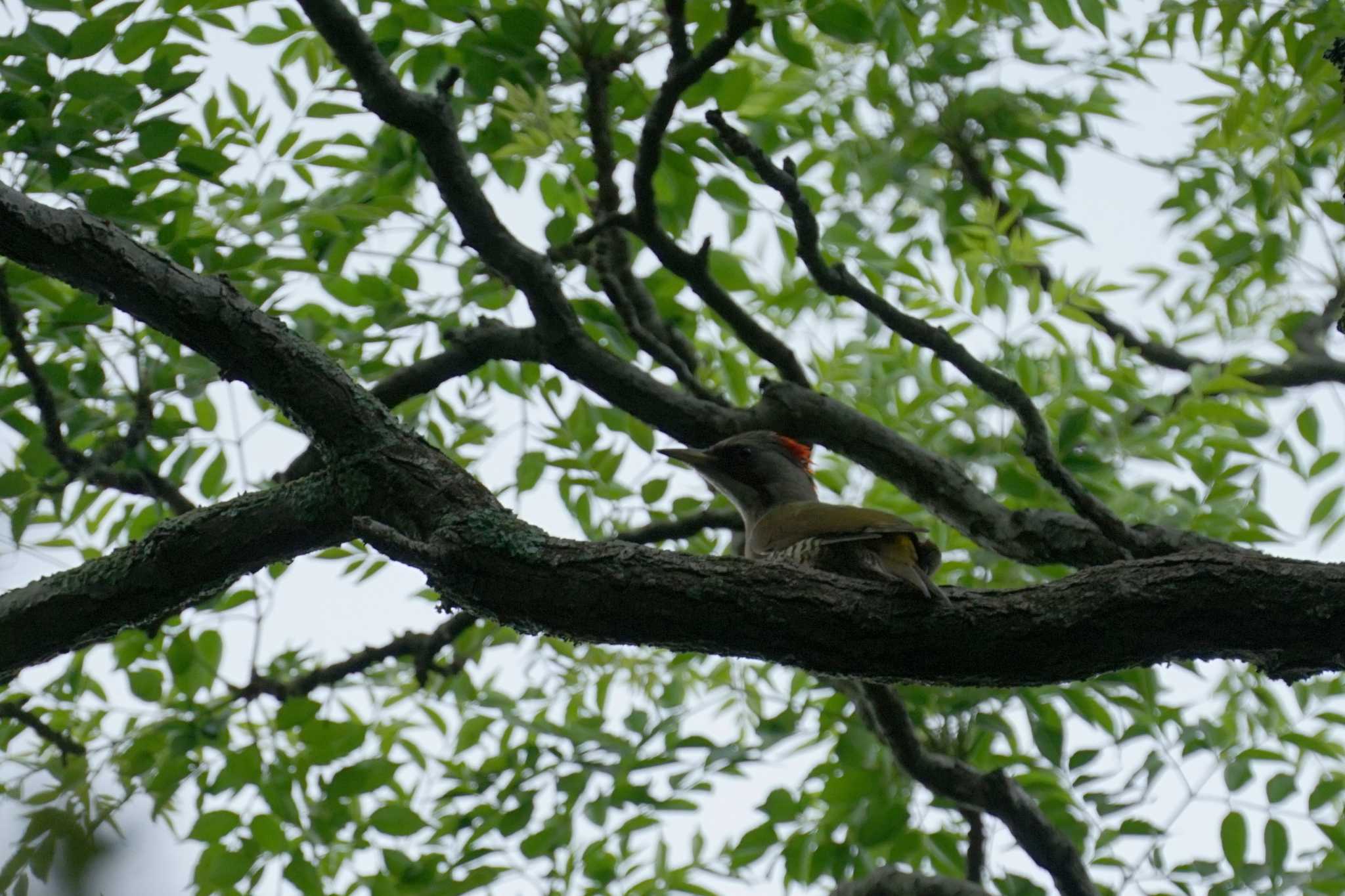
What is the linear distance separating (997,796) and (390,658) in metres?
3.04

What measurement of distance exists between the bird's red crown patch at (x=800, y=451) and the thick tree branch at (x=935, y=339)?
2.06ft

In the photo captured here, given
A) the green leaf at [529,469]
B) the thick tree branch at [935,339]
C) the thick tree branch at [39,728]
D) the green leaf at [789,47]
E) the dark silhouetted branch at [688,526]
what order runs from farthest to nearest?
the dark silhouetted branch at [688,526] → the green leaf at [529,469] → the green leaf at [789,47] → the thick tree branch at [39,728] → the thick tree branch at [935,339]

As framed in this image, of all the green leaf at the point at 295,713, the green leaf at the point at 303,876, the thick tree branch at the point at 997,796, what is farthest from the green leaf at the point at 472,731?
the thick tree branch at the point at 997,796

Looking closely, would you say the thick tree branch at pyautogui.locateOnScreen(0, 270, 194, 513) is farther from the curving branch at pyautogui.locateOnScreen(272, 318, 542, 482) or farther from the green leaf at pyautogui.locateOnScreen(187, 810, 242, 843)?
the green leaf at pyautogui.locateOnScreen(187, 810, 242, 843)

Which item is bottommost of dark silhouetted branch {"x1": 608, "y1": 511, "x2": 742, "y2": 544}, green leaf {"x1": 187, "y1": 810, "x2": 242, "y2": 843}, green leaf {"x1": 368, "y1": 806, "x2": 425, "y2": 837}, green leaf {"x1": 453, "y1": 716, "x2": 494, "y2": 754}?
green leaf {"x1": 187, "y1": 810, "x2": 242, "y2": 843}

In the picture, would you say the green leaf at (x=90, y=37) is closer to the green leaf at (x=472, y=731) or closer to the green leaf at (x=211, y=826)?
the green leaf at (x=211, y=826)

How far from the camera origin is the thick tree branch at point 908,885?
186 inches

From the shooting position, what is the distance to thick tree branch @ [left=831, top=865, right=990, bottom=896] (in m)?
4.73

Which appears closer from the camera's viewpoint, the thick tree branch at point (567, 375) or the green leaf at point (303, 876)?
the thick tree branch at point (567, 375)

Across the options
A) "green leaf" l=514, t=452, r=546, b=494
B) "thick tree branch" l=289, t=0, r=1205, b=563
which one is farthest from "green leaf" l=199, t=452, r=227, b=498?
"thick tree branch" l=289, t=0, r=1205, b=563

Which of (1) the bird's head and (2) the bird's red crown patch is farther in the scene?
(2) the bird's red crown patch

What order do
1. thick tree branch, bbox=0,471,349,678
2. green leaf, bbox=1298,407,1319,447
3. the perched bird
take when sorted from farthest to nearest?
1. green leaf, bbox=1298,407,1319,447
2. the perched bird
3. thick tree branch, bbox=0,471,349,678

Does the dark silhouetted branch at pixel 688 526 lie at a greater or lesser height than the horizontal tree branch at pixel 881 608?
greater

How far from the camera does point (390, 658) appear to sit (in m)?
6.29
